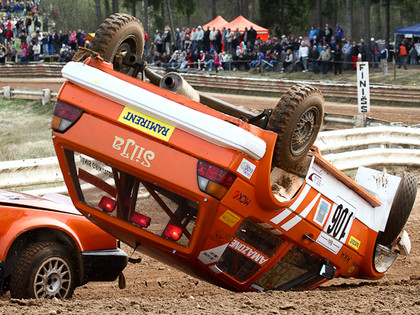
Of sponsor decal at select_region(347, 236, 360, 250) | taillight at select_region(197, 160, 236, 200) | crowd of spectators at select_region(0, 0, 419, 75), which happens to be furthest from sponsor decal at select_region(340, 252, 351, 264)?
crowd of spectators at select_region(0, 0, 419, 75)

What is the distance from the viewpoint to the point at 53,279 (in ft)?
17.4

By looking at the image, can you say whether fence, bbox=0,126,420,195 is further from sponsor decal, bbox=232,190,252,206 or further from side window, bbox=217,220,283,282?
sponsor decal, bbox=232,190,252,206

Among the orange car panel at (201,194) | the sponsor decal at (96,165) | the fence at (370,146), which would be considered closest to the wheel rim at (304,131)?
the orange car panel at (201,194)

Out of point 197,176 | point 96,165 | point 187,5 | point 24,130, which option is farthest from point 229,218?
point 187,5

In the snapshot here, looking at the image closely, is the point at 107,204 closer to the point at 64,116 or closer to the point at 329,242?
the point at 64,116

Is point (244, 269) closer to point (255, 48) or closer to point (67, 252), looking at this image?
point (67, 252)

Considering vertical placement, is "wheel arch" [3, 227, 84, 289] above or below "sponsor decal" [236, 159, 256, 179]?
below

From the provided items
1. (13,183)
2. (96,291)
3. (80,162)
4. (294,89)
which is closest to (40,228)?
(80,162)

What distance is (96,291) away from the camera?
644 cm

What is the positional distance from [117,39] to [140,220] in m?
1.68

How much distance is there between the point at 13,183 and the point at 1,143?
10068 mm

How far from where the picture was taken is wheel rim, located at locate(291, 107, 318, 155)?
5.07 metres

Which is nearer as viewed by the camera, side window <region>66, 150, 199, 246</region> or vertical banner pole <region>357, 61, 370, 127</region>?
side window <region>66, 150, 199, 246</region>

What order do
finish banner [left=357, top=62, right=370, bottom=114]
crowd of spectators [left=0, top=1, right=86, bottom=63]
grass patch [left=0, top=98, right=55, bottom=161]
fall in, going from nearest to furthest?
finish banner [left=357, top=62, right=370, bottom=114] → grass patch [left=0, top=98, right=55, bottom=161] → crowd of spectators [left=0, top=1, right=86, bottom=63]
